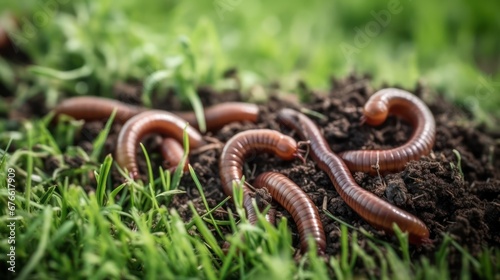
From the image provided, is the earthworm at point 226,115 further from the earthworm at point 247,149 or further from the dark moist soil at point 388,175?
the earthworm at point 247,149

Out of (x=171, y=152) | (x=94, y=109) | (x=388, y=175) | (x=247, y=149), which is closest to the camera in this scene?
(x=388, y=175)

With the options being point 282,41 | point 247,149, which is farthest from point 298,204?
point 282,41

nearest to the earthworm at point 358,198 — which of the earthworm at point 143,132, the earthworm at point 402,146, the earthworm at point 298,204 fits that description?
the earthworm at point 402,146

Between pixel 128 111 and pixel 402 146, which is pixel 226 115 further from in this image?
pixel 402 146

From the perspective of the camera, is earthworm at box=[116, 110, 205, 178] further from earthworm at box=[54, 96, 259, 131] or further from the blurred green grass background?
the blurred green grass background

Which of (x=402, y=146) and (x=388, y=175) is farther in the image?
(x=402, y=146)

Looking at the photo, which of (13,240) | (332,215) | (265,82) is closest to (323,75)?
(265,82)

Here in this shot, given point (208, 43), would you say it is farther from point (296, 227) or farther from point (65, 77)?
point (296, 227)
